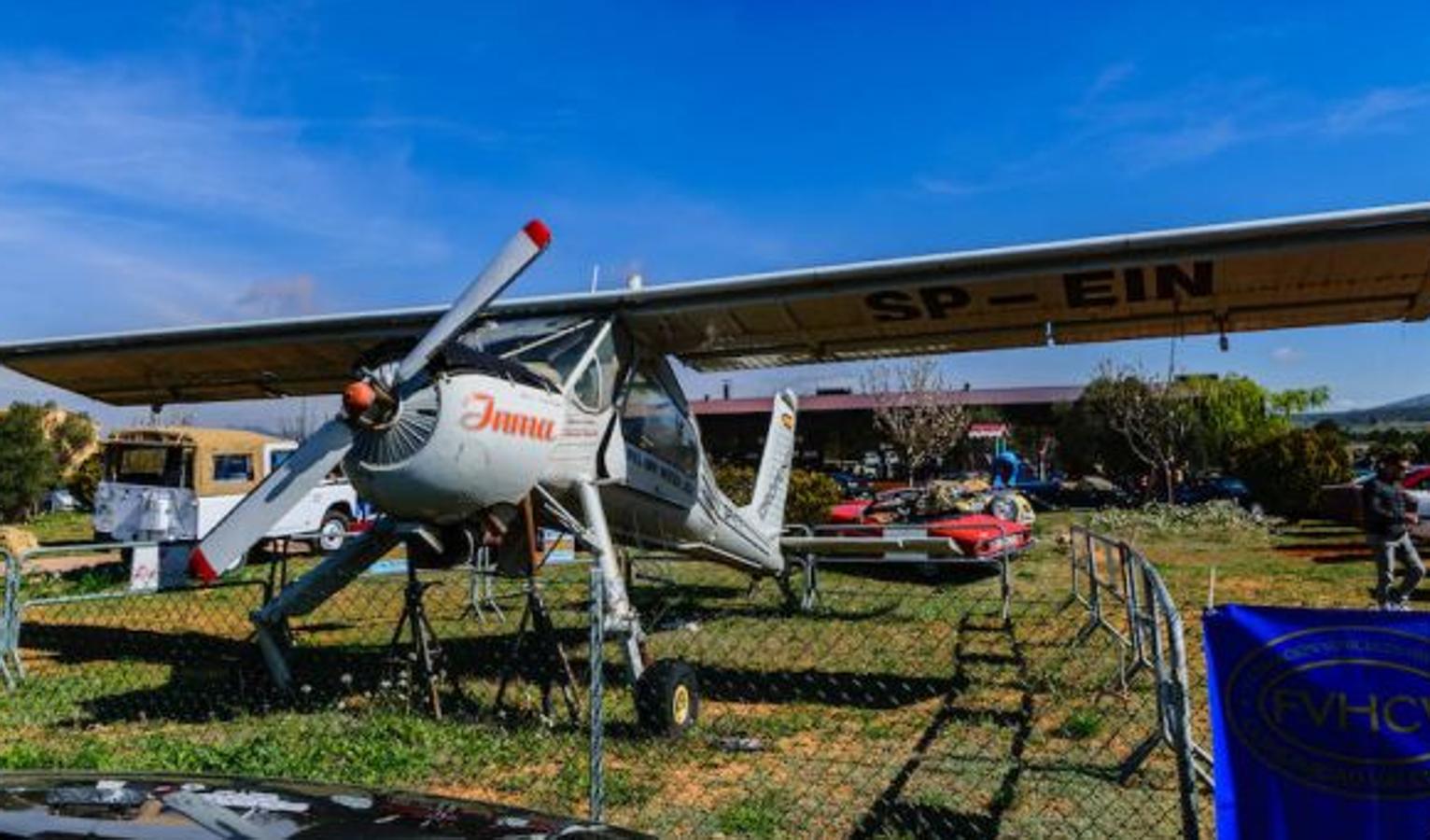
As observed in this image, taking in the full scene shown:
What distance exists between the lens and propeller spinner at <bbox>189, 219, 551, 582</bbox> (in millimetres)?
7180

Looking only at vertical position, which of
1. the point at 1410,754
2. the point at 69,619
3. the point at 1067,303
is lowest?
the point at 69,619

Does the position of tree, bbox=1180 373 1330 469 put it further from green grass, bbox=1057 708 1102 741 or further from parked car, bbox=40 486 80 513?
parked car, bbox=40 486 80 513

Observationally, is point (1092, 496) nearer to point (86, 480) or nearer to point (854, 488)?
point (854, 488)

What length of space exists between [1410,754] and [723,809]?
3.27m

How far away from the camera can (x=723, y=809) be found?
18.5 ft

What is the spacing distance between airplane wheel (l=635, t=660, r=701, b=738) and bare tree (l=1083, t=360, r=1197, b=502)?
108 feet

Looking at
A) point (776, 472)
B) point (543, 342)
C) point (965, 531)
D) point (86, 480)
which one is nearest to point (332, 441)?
point (543, 342)

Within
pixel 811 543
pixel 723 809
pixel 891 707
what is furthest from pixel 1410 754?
pixel 811 543

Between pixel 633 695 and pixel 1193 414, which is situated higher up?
pixel 1193 414

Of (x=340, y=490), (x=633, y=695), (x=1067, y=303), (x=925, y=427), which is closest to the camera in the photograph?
(x=633, y=695)

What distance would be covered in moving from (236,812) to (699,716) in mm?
5449

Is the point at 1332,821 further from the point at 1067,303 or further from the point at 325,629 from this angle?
the point at 325,629

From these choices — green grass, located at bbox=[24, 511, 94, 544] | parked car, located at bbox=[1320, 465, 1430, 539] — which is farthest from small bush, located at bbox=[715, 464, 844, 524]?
green grass, located at bbox=[24, 511, 94, 544]

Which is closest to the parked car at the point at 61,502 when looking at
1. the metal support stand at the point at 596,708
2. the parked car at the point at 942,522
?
the parked car at the point at 942,522
